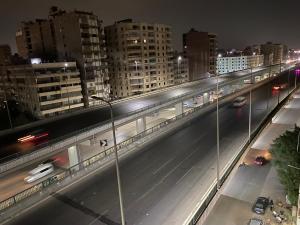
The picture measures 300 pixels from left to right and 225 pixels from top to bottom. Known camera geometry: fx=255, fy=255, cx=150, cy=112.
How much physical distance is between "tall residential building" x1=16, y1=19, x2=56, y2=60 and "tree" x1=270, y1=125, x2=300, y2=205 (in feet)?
211

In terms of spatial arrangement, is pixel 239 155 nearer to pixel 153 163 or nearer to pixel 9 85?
pixel 153 163

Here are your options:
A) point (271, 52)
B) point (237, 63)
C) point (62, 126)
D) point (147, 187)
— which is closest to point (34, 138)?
point (62, 126)

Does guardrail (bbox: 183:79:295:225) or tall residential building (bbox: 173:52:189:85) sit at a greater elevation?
tall residential building (bbox: 173:52:189:85)

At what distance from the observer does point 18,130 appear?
26.1 meters

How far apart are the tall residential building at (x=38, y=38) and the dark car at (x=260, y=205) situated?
211ft

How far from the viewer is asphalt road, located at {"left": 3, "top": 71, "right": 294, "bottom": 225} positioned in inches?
636

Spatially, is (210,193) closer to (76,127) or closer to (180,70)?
(76,127)

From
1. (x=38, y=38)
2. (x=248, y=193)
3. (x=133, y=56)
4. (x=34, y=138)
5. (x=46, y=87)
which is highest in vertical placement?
(x=38, y=38)

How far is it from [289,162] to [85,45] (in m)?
49.8

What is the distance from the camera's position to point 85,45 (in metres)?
57.8

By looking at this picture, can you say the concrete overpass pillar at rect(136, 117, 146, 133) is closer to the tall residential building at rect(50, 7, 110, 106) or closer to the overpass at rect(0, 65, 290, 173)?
the overpass at rect(0, 65, 290, 173)

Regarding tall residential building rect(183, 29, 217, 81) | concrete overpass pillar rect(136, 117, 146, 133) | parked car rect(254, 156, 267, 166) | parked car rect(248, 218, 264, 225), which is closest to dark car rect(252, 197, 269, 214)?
parked car rect(248, 218, 264, 225)

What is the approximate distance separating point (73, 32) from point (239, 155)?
4771 centimetres

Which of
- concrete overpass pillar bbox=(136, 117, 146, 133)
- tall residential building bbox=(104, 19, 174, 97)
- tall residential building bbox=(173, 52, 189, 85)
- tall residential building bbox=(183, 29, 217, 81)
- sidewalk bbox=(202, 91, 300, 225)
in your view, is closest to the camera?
sidewalk bbox=(202, 91, 300, 225)
